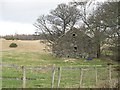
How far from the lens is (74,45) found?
A: 42219mm

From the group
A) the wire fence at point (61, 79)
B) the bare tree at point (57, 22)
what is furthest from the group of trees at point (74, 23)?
the wire fence at point (61, 79)

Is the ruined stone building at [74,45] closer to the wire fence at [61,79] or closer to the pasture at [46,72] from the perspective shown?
the pasture at [46,72]

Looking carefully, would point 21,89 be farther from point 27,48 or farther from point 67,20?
point 27,48

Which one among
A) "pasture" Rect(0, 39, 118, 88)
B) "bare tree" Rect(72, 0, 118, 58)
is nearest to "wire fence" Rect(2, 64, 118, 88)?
"pasture" Rect(0, 39, 118, 88)

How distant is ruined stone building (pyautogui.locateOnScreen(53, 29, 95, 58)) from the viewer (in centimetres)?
3991

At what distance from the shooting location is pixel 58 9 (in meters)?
46.3

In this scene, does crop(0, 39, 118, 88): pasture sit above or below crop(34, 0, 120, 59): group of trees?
below

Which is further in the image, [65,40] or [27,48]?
[27,48]

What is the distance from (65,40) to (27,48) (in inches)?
562

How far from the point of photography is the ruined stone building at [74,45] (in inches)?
1571

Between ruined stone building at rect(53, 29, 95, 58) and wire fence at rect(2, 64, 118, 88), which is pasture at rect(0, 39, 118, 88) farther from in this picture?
ruined stone building at rect(53, 29, 95, 58)

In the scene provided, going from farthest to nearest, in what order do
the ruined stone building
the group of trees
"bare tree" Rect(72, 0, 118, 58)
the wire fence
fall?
1. the ruined stone building
2. the group of trees
3. "bare tree" Rect(72, 0, 118, 58)
4. the wire fence

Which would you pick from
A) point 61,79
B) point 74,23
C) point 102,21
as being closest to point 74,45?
A: point 74,23

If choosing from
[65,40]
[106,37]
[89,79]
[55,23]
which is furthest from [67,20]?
[89,79]
